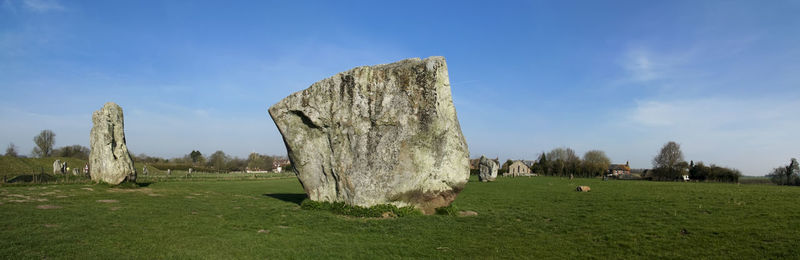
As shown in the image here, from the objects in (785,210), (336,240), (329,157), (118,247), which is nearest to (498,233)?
(336,240)

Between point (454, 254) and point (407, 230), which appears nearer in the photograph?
point (454, 254)

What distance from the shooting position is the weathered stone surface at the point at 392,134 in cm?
1474

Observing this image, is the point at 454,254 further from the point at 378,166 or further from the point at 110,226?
the point at 110,226

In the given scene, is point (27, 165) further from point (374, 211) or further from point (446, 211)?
point (446, 211)

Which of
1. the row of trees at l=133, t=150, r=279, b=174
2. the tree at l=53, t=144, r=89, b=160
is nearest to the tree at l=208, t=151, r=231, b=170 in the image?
the row of trees at l=133, t=150, r=279, b=174

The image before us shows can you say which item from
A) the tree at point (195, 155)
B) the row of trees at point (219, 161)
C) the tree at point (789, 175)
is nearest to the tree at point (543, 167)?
the tree at point (789, 175)

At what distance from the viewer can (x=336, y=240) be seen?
11.0m

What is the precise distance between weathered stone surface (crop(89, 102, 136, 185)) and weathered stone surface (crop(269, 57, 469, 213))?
17.8 metres

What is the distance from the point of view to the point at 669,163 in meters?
65.6

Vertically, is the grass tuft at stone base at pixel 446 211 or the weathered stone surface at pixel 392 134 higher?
the weathered stone surface at pixel 392 134

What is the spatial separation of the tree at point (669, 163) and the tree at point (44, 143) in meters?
104

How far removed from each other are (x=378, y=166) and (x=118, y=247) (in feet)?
26.7

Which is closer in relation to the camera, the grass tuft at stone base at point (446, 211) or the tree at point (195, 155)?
the grass tuft at stone base at point (446, 211)

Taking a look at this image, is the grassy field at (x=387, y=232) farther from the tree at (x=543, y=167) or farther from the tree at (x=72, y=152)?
the tree at (x=72, y=152)
